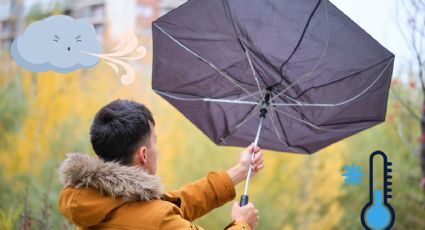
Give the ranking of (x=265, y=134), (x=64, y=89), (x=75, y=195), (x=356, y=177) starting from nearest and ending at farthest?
(x=75, y=195), (x=356, y=177), (x=265, y=134), (x=64, y=89)

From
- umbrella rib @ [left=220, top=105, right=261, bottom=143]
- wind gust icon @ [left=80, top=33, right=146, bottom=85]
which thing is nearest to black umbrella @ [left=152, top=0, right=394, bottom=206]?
umbrella rib @ [left=220, top=105, right=261, bottom=143]

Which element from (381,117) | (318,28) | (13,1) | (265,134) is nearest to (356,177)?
(381,117)

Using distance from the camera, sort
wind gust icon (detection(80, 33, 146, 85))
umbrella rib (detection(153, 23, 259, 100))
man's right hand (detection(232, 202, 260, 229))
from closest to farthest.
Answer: man's right hand (detection(232, 202, 260, 229)) < umbrella rib (detection(153, 23, 259, 100)) < wind gust icon (detection(80, 33, 146, 85))

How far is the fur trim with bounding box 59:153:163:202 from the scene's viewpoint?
150 centimetres

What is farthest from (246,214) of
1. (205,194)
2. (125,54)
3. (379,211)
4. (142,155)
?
(125,54)

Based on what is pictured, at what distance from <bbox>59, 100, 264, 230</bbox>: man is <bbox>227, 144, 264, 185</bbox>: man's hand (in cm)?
37

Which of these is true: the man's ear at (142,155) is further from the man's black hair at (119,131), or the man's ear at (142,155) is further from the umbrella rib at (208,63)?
the umbrella rib at (208,63)

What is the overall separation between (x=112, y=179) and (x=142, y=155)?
122mm

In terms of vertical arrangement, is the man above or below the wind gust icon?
below

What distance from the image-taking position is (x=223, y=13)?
1933mm

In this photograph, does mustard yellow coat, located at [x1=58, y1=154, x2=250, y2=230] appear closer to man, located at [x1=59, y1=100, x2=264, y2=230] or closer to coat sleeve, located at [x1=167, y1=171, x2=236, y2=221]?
man, located at [x1=59, y1=100, x2=264, y2=230]

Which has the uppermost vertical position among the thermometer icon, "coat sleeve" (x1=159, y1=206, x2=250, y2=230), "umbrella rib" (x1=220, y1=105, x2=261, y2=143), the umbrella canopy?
the umbrella canopy

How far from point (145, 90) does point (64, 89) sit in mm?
824

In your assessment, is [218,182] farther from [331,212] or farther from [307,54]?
[331,212]
